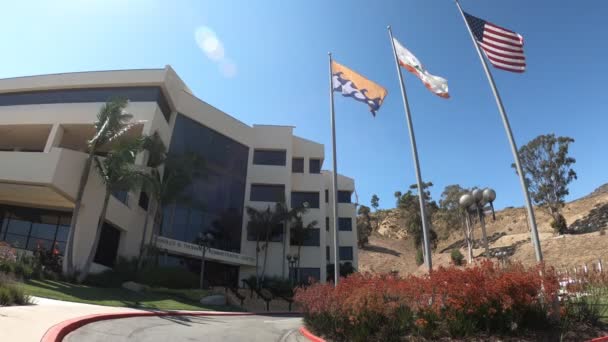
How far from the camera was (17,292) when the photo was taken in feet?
32.3

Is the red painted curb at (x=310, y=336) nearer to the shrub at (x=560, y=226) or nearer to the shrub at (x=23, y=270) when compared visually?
the shrub at (x=23, y=270)

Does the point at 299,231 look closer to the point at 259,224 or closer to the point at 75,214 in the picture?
the point at 259,224

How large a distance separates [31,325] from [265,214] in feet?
89.3

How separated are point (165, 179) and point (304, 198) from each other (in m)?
17.1

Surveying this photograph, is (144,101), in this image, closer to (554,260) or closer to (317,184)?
(317,184)

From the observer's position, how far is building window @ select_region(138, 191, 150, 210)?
26.7 meters

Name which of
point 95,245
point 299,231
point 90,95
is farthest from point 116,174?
point 299,231

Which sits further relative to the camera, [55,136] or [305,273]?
[305,273]

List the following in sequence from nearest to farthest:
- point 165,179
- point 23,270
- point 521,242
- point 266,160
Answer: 1. point 23,270
2. point 165,179
3. point 266,160
4. point 521,242

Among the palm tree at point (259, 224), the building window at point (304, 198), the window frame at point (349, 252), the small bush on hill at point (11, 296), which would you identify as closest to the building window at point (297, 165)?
the building window at point (304, 198)

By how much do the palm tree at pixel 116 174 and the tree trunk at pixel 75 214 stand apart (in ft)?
1.64

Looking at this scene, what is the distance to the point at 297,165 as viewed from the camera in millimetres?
41250

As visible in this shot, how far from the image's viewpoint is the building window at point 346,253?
39.8 meters

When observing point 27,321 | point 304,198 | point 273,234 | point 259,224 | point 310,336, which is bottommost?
point 310,336
